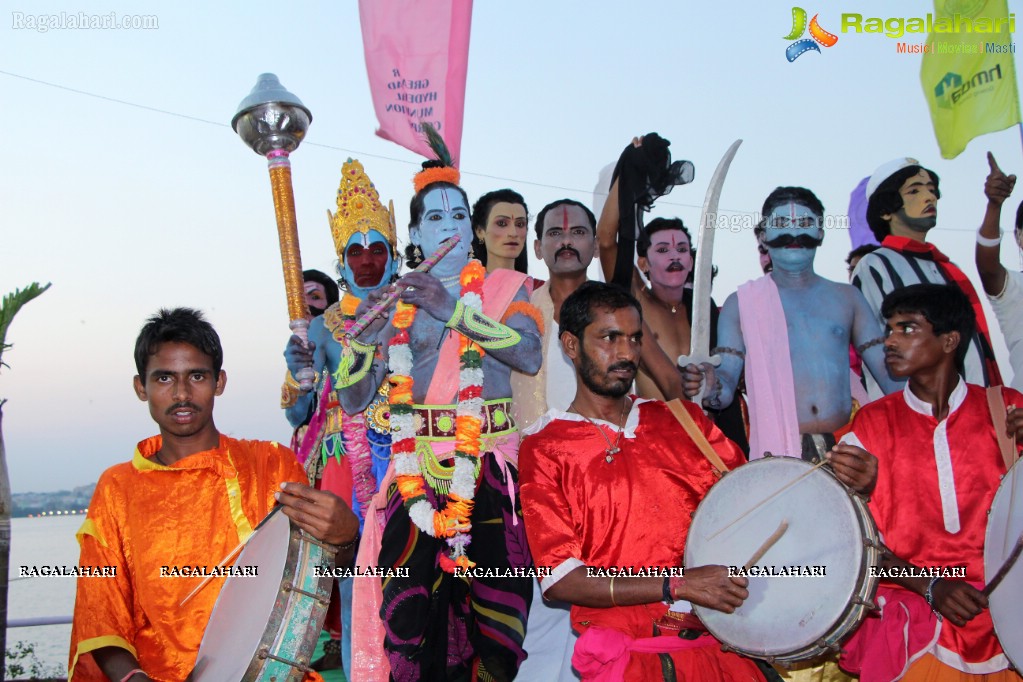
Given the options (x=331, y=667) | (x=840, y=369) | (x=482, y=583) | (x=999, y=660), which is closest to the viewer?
(x=999, y=660)

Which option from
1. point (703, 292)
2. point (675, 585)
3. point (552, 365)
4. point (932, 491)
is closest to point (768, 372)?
point (703, 292)

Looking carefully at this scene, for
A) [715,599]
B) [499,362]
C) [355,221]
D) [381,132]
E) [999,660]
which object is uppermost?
[381,132]

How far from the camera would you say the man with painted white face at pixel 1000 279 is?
5.34 metres

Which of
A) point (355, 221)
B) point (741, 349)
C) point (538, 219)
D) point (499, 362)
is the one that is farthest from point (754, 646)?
point (355, 221)

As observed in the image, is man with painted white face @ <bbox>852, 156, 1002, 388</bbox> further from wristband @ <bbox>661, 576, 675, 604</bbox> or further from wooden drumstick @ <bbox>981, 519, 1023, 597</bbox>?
wristband @ <bbox>661, 576, 675, 604</bbox>

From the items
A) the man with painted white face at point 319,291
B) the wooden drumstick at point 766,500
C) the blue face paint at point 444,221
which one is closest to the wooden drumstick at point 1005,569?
the wooden drumstick at point 766,500

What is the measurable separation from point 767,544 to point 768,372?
1716mm

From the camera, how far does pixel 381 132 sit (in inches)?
220

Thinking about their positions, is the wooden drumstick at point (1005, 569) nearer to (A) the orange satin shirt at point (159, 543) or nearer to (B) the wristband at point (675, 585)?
(B) the wristband at point (675, 585)

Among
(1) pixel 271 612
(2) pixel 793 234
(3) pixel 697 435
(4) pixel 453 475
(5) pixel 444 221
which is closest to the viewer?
(1) pixel 271 612

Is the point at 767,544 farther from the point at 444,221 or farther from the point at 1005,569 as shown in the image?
the point at 444,221

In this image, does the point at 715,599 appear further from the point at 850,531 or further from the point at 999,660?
the point at 999,660

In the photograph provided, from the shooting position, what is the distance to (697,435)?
3.41 meters

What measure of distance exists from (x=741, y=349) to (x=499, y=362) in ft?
4.09
